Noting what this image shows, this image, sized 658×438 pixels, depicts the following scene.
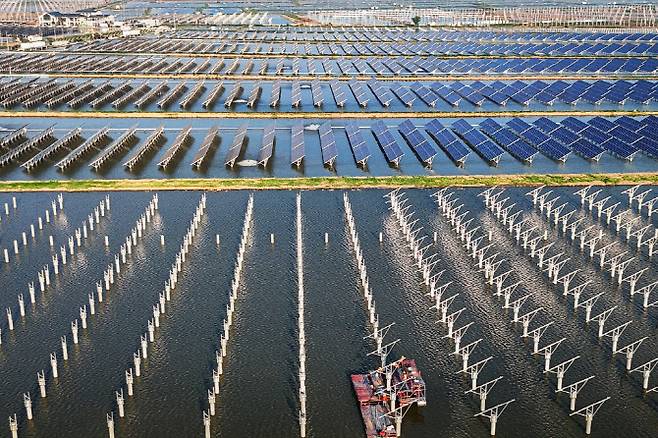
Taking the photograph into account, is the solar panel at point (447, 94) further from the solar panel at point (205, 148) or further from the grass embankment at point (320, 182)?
the grass embankment at point (320, 182)

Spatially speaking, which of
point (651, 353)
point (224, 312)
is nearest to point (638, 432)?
point (651, 353)

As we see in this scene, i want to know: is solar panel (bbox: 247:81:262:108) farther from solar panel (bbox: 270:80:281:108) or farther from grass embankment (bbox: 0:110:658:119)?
grass embankment (bbox: 0:110:658:119)

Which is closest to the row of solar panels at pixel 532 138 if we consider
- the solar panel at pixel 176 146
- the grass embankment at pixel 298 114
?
the grass embankment at pixel 298 114

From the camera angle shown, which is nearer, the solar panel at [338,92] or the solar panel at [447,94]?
the solar panel at [338,92]

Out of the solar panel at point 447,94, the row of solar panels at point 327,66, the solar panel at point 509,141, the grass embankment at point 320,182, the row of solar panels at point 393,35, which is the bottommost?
the grass embankment at point 320,182

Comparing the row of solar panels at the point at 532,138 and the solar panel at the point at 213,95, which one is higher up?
the solar panel at the point at 213,95

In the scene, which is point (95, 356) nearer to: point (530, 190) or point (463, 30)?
point (530, 190)
